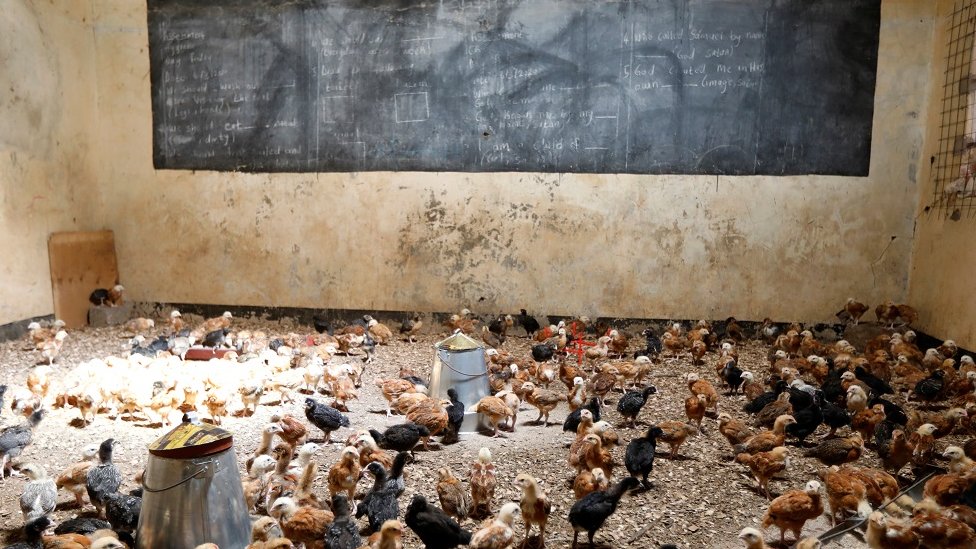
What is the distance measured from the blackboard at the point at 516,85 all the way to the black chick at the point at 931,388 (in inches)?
136

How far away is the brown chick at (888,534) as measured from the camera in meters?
3.30

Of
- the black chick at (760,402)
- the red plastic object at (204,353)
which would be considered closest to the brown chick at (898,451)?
the black chick at (760,402)

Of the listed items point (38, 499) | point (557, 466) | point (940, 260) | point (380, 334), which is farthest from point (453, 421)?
point (940, 260)

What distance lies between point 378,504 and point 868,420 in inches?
156

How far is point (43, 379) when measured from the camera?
6070 millimetres

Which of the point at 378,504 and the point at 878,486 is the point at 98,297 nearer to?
the point at 378,504

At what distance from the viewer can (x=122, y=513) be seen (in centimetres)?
360

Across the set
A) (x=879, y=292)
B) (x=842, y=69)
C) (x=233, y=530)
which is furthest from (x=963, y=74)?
(x=233, y=530)

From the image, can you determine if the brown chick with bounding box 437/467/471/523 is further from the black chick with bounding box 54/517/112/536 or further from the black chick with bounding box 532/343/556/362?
the black chick with bounding box 532/343/556/362

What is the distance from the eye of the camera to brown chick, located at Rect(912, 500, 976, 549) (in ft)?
10.6

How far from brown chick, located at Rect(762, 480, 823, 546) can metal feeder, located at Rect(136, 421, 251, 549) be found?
3063 mm

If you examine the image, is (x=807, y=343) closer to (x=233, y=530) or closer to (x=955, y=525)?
(x=955, y=525)

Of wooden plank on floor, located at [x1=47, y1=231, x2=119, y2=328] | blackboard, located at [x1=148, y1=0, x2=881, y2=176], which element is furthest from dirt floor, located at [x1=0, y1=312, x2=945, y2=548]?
blackboard, located at [x1=148, y1=0, x2=881, y2=176]

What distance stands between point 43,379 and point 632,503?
5.57 metres
